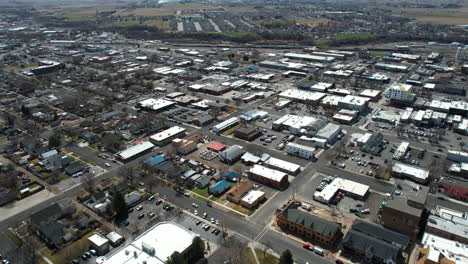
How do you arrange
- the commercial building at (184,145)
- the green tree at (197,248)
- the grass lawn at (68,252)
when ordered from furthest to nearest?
the commercial building at (184,145) → the grass lawn at (68,252) → the green tree at (197,248)

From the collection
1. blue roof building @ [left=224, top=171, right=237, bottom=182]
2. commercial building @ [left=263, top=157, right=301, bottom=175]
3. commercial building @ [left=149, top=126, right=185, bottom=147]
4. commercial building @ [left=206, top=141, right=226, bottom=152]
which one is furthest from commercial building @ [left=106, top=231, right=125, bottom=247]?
commercial building @ [left=263, top=157, right=301, bottom=175]

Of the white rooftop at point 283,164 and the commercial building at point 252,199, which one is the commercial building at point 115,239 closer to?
the commercial building at point 252,199

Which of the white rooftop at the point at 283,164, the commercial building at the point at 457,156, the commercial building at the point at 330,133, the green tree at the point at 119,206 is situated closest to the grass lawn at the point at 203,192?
the green tree at the point at 119,206

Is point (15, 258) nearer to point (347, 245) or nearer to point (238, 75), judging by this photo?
point (347, 245)

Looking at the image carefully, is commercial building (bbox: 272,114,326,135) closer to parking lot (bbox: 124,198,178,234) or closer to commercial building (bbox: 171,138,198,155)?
commercial building (bbox: 171,138,198,155)

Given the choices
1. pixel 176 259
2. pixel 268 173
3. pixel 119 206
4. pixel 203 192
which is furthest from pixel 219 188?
pixel 176 259

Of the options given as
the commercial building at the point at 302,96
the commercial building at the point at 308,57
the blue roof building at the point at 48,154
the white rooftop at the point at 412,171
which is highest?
the commercial building at the point at 308,57
